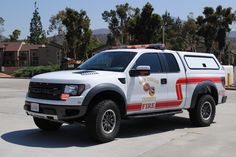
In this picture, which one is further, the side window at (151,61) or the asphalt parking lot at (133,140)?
the side window at (151,61)

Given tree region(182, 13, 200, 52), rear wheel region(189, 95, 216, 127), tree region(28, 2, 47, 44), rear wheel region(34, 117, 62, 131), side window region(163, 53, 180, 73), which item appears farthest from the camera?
tree region(28, 2, 47, 44)

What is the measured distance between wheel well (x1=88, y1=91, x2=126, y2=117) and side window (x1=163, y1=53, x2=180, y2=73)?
1647 mm

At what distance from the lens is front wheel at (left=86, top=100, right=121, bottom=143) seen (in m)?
8.47

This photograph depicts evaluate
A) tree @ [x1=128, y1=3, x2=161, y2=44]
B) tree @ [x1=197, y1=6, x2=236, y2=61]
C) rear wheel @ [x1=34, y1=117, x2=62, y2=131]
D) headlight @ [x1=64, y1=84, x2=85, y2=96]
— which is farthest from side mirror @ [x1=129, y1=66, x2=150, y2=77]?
tree @ [x1=197, y1=6, x2=236, y2=61]

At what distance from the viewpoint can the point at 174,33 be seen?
74.9 meters

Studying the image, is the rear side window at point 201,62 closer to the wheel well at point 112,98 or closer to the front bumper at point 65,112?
the wheel well at point 112,98

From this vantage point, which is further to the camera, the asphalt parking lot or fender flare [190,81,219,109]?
fender flare [190,81,219,109]

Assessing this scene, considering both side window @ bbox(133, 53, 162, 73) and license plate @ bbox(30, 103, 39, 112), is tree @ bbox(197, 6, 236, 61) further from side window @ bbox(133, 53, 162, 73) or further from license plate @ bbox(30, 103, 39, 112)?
license plate @ bbox(30, 103, 39, 112)

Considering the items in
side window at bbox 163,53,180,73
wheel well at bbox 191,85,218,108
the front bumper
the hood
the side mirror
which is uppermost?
side window at bbox 163,53,180,73

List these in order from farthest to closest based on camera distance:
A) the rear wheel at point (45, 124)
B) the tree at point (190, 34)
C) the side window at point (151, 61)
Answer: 1. the tree at point (190, 34)
2. the rear wheel at point (45, 124)
3. the side window at point (151, 61)

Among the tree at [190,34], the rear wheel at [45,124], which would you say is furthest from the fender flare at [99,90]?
the tree at [190,34]

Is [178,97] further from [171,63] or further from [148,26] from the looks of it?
[148,26]

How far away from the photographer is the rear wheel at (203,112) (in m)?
10.8

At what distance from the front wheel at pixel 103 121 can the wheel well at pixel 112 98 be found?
0.11 meters
